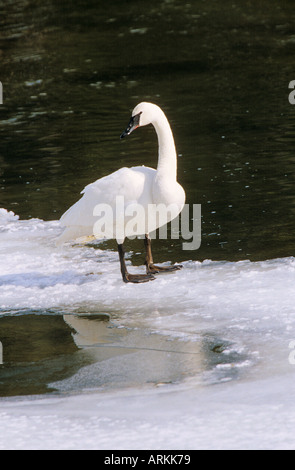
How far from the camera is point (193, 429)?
4.69m

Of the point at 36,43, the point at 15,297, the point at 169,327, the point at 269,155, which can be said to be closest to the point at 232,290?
the point at 169,327

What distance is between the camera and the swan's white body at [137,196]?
7035mm

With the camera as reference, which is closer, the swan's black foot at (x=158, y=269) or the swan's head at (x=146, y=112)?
the swan's head at (x=146, y=112)

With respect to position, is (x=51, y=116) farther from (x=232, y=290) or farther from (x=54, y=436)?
(x=54, y=436)

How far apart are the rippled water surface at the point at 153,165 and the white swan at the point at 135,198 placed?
0.50 metres

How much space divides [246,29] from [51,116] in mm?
6685

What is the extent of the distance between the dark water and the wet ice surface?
18.8 inches

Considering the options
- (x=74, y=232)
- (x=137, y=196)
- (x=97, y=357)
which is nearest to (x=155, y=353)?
(x=97, y=357)

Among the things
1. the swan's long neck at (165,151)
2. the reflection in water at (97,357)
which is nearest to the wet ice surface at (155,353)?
the reflection in water at (97,357)

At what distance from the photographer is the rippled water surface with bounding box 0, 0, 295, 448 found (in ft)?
19.5

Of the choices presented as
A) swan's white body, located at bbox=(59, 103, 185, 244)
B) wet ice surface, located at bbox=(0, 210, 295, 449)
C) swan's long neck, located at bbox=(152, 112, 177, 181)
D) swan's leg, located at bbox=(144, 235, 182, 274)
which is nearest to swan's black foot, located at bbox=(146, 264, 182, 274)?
swan's leg, located at bbox=(144, 235, 182, 274)

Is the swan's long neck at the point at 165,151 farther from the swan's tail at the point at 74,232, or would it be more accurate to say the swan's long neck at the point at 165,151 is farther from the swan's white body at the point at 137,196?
the swan's tail at the point at 74,232

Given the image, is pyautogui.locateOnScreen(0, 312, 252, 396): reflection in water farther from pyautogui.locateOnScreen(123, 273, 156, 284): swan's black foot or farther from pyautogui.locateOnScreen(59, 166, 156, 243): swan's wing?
pyautogui.locateOnScreen(59, 166, 156, 243): swan's wing
